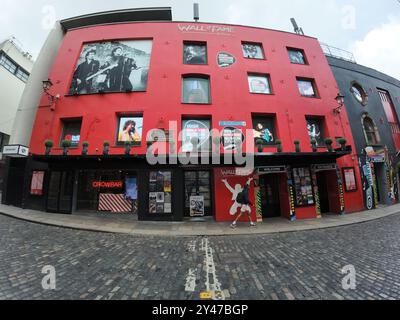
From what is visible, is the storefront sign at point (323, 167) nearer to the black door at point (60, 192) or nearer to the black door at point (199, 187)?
the black door at point (199, 187)

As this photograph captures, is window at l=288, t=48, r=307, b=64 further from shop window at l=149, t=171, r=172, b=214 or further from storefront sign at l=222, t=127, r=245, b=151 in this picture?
shop window at l=149, t=171, r=172, b=214

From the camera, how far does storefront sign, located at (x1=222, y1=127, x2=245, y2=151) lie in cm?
1030

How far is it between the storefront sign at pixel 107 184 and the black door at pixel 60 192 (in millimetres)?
1377

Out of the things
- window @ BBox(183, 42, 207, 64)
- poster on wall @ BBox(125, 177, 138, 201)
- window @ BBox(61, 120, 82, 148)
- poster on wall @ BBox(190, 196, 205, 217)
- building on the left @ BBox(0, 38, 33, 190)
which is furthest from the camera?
building on the left @ BBox(0, 38, 33, 190)

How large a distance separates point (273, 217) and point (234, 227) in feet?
12.3

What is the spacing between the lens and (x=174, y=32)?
1266 cm

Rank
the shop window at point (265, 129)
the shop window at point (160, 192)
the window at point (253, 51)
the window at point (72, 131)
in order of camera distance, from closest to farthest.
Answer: the shop window at point (160, 192) → the window at point (72, 131) → the shop window at point (265, 129) → the window at point (253, 51)

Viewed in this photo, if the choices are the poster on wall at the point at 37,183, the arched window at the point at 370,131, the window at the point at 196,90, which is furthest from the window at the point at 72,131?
the arched window at the point at 370,131

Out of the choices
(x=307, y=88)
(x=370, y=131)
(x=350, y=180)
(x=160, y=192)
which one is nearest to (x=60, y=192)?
(x=160, y=192)

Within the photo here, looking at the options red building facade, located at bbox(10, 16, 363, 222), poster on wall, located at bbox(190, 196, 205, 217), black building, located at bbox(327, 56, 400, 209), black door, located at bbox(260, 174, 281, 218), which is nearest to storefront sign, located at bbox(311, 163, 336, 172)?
red building facade, located at bbox(10, 16, 363, 222)

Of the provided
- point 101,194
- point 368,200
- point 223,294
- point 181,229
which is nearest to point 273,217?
point 181,229

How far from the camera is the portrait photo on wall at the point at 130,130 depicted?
10.3 m

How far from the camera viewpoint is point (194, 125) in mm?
10734

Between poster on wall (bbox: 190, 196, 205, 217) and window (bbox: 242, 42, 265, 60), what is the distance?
11.2 metres
